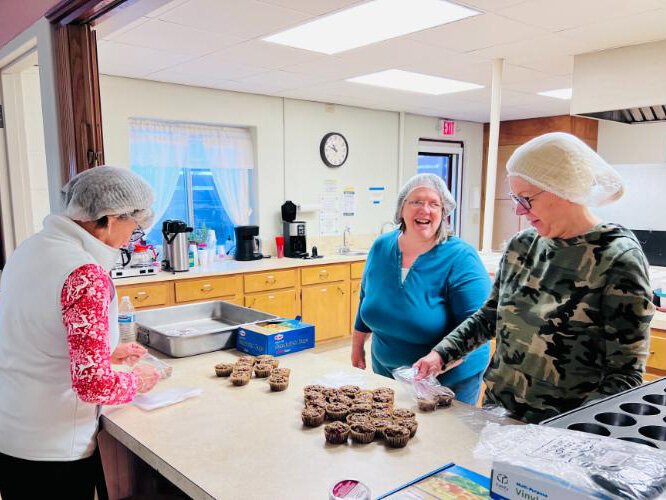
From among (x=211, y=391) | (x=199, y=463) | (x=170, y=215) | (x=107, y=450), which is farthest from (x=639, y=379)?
(x=170, y=215)

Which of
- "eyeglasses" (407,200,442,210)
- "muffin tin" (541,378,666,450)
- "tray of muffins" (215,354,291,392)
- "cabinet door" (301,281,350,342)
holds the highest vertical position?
"eyeglasses" (407,200,442,210)

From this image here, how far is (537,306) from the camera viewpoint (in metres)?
1.44

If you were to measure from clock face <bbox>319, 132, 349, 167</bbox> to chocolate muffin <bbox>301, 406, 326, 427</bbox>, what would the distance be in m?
4.35

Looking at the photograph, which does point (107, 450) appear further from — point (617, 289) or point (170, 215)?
point (170, 215)

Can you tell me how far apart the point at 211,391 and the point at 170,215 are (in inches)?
132

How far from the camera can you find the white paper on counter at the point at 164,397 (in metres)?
1.59

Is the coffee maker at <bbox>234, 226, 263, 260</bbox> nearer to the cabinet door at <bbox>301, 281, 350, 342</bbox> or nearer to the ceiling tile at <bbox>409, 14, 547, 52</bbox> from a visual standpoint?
the cabinet door at <bbox>301, 281, 350, 342</bbox>

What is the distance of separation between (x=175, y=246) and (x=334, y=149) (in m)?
2.22

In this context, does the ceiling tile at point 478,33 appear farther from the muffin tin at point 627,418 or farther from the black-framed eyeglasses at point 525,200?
the muffin tin at point 627,418

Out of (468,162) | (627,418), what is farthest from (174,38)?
(468,162)

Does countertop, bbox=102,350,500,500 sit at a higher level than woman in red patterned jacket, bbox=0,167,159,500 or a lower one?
lower

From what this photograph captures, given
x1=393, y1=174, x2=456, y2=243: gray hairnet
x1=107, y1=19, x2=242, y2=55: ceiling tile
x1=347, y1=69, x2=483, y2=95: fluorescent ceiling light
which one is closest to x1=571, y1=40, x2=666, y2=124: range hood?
x1=347, y1=69, x2=483, y2=95: fluorescent ceiling light

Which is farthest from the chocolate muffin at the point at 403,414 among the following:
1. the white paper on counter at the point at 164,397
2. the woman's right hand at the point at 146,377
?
the woman's right hand at the point at 146,377

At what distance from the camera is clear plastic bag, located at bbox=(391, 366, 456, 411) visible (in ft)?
5.11
